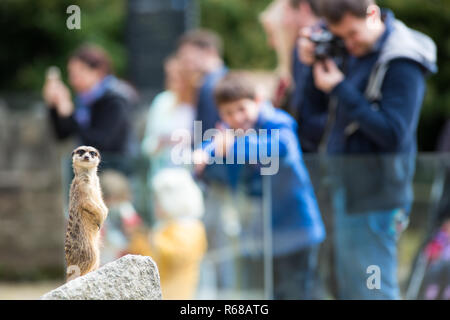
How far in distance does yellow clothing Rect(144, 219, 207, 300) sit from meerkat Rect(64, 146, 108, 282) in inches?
65.8

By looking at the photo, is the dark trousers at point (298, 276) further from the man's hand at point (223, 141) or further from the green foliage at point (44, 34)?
the green foliage at point (44, 34)

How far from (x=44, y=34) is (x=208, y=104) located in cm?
984

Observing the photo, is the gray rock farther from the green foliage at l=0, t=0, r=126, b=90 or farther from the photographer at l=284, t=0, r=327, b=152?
the green foliage at l=0, t=0, r=126, b=90

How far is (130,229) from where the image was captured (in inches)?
190

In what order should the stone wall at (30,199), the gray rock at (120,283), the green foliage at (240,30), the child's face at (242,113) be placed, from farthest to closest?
the green foliage at (240,30), the stone wall at (30,199), the child's face at (242,113), the gray rock at (120,283)

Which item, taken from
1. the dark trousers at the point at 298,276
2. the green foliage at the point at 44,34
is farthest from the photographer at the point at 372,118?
the green foliage at the point at 44,34

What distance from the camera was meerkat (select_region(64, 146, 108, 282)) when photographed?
7.76ft

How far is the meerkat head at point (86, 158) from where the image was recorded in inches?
92.3

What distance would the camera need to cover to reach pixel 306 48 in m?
4.21

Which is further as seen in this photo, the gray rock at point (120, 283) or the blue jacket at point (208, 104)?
the blue jacket at point (208, 104)

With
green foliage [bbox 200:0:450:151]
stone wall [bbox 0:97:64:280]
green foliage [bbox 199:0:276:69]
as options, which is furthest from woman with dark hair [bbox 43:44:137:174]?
green foliage [bbox 199:0:276:69]

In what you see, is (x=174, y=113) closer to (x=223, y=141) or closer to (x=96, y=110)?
(x=96, y=110)

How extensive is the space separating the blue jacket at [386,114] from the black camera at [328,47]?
0.21 ft
